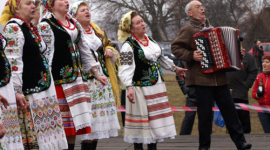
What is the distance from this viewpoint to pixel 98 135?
5973 mm

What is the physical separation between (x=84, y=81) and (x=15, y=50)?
1.33m

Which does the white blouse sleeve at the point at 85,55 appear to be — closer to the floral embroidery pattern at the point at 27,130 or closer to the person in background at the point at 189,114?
the floral embroidery pattern at the point at 27,130

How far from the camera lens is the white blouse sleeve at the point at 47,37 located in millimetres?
5091

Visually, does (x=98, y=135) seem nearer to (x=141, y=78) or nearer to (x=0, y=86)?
(x=141, y=78)

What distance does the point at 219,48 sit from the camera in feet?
20.4

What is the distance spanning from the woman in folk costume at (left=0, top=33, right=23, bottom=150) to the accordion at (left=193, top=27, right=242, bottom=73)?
2691 millimetres

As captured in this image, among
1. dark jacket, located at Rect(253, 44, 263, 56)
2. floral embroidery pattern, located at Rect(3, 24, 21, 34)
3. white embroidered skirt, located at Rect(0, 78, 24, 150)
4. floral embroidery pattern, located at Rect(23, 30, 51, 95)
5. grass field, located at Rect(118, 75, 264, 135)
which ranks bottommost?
grass field, located at Rect(118, 75, 264, 135)

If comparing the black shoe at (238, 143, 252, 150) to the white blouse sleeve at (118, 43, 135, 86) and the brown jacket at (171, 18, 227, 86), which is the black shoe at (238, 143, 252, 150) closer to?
the brown jacket at (171, 18, 227, 86)

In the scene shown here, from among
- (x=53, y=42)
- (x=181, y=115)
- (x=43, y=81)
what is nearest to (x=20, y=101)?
(x=43, y=81)

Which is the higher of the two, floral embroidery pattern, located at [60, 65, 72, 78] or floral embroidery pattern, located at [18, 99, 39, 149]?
floral embroidery pattern, located at [60, 65, 72, 78]

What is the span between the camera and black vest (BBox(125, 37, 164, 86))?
629 centimetres

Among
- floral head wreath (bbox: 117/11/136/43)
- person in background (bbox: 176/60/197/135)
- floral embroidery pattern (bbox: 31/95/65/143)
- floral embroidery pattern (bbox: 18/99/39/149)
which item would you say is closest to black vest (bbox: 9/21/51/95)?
floral embroidery pattern (bbox: 31/95/65/143)

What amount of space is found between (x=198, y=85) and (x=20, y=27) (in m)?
2.54

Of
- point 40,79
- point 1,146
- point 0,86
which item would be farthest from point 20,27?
point 1,146
